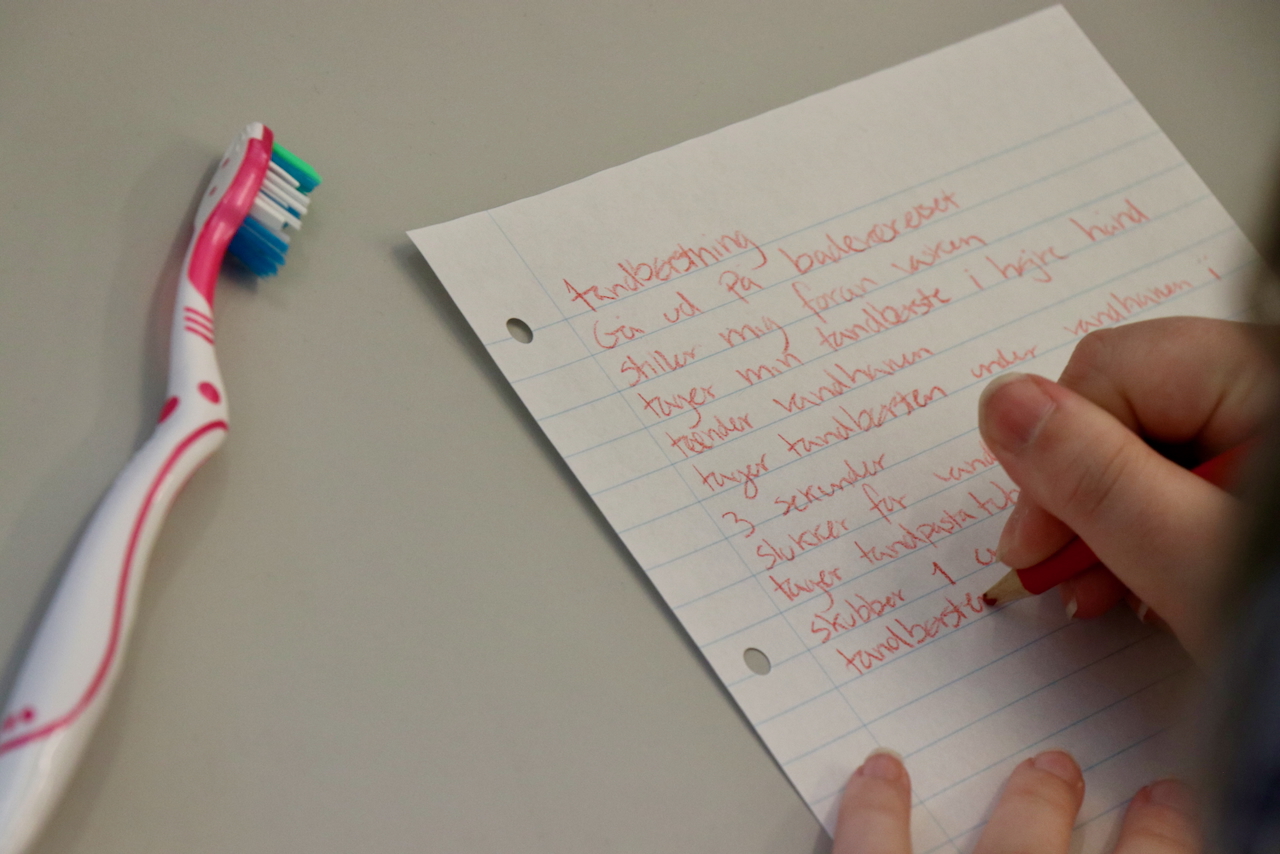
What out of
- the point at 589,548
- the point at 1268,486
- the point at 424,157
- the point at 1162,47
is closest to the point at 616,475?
the point at 589,548

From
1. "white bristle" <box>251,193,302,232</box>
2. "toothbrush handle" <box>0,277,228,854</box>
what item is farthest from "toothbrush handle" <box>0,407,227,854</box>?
"white bristle" <box>251,193,302,232</box>

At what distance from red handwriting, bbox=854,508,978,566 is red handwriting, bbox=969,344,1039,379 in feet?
0.25

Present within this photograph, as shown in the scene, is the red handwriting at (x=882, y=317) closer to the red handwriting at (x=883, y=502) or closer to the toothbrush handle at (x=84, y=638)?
the red handwriting at (x=883, y=502)

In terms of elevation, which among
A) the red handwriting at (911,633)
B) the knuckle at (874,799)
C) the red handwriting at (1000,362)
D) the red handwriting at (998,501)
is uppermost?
the red handwriting at (1000,362)

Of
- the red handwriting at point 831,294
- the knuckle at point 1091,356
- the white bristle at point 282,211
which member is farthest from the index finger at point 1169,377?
the white bristle at point 282,211

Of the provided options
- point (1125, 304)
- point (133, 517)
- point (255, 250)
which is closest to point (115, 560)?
point (133, 517)

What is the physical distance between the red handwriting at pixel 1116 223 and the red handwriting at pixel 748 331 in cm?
19

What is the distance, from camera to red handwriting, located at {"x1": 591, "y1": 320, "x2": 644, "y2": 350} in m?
0.46

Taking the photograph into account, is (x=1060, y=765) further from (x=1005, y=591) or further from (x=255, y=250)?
(x=255, y=250)

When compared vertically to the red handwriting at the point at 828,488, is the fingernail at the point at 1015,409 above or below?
below

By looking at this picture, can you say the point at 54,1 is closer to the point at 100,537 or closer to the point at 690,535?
the point at 100,537

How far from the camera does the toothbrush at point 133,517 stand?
30cm

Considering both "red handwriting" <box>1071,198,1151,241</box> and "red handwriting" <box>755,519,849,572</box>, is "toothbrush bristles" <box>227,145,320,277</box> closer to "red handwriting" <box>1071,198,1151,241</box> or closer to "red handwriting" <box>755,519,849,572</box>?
"red handwriting" <box>755,519,849,572</box>

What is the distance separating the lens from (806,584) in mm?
420
